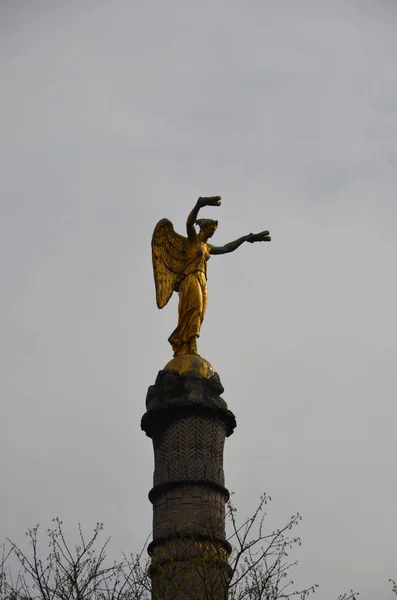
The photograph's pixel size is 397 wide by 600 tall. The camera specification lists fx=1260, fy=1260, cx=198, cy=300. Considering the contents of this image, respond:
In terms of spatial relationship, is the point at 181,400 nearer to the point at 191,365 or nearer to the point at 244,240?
the point at 191,365

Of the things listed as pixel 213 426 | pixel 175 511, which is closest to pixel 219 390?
pixel 213 426

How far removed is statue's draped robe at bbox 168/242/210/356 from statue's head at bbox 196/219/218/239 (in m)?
0.19

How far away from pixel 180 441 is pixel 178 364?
5.06 feet

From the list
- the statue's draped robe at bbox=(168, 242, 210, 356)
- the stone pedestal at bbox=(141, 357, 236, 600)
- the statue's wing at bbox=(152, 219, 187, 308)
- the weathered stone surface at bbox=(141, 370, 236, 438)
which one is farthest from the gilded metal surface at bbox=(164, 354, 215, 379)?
the statue's wing at bbox=(152, 219, 187, 308)

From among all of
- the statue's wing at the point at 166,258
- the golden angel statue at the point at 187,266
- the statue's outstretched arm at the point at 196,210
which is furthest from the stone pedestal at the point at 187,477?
the statue's outstretched arm at the point at 196,210

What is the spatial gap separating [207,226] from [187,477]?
4.80m

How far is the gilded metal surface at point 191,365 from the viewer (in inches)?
813

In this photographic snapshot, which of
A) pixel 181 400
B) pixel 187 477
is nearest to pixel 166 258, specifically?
pixel 181 400

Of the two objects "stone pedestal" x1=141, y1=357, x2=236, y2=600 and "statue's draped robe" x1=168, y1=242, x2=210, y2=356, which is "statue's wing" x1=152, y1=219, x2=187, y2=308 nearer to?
"statue's draped robe" x1=168, y1=242, x2=210, y2=356

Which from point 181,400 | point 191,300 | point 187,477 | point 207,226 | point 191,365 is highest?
point 207,226

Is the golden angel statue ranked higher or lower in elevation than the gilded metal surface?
higher

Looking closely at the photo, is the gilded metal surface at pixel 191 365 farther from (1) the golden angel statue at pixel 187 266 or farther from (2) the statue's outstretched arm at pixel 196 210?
(2) the statue's outstretched arm at pixel 196 210

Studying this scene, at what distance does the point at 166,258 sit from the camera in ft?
73.0

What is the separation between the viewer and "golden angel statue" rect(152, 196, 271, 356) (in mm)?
21469
